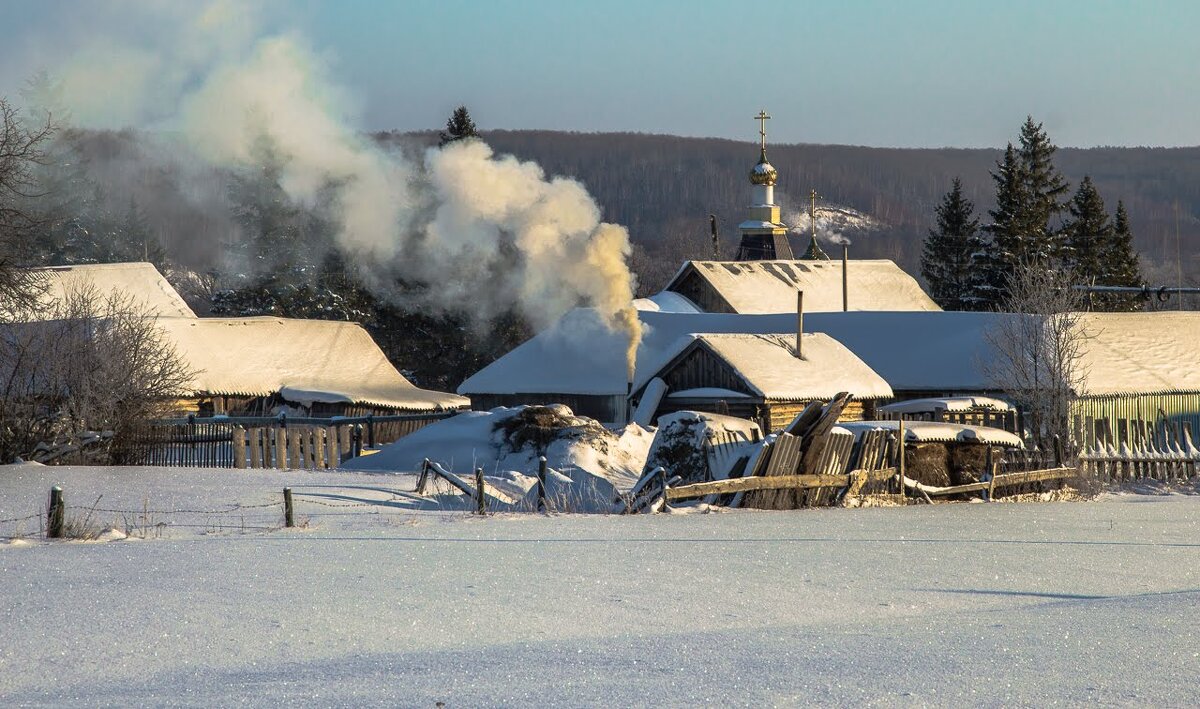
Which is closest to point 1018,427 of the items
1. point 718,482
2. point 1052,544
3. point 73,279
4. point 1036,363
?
point 1036,363

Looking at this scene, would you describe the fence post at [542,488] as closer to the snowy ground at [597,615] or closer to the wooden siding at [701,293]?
the snowy ground at [597,615]

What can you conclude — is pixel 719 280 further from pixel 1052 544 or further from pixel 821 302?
pixel 1052 544

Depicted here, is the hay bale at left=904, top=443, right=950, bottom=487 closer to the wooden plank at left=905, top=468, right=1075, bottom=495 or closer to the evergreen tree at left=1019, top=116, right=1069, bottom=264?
the wooden plank at left=905, top=468, right=1075, bottom=495

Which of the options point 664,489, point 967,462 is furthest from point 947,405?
point 664,489

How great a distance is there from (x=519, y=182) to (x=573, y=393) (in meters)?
6.62

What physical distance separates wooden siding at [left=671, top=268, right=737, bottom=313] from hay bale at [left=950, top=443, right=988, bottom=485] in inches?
1211

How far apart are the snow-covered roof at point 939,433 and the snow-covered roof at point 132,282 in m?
26.1

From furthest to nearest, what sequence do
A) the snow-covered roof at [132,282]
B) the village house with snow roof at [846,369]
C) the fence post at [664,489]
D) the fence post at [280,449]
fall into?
the snow-covered roof at [132,282]
the village house with snow roof at [846,369]
the fence post at [280,449]
the fence post at [664,489]

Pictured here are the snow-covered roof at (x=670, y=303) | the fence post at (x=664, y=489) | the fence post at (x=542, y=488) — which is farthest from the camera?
the snow-covered roof at (x=670, y=303)

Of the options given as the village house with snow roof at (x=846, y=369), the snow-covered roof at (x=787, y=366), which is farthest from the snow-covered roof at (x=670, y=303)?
the snow-covered roof at (x=787, y=366)

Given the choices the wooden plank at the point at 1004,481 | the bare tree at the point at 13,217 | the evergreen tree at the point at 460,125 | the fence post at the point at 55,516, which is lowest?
the wooden plank at the point at 1004,481

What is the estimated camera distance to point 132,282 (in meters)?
48.3

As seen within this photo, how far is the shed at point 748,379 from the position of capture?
3544cm

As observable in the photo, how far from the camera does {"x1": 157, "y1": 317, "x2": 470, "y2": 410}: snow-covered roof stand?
43438 mm
